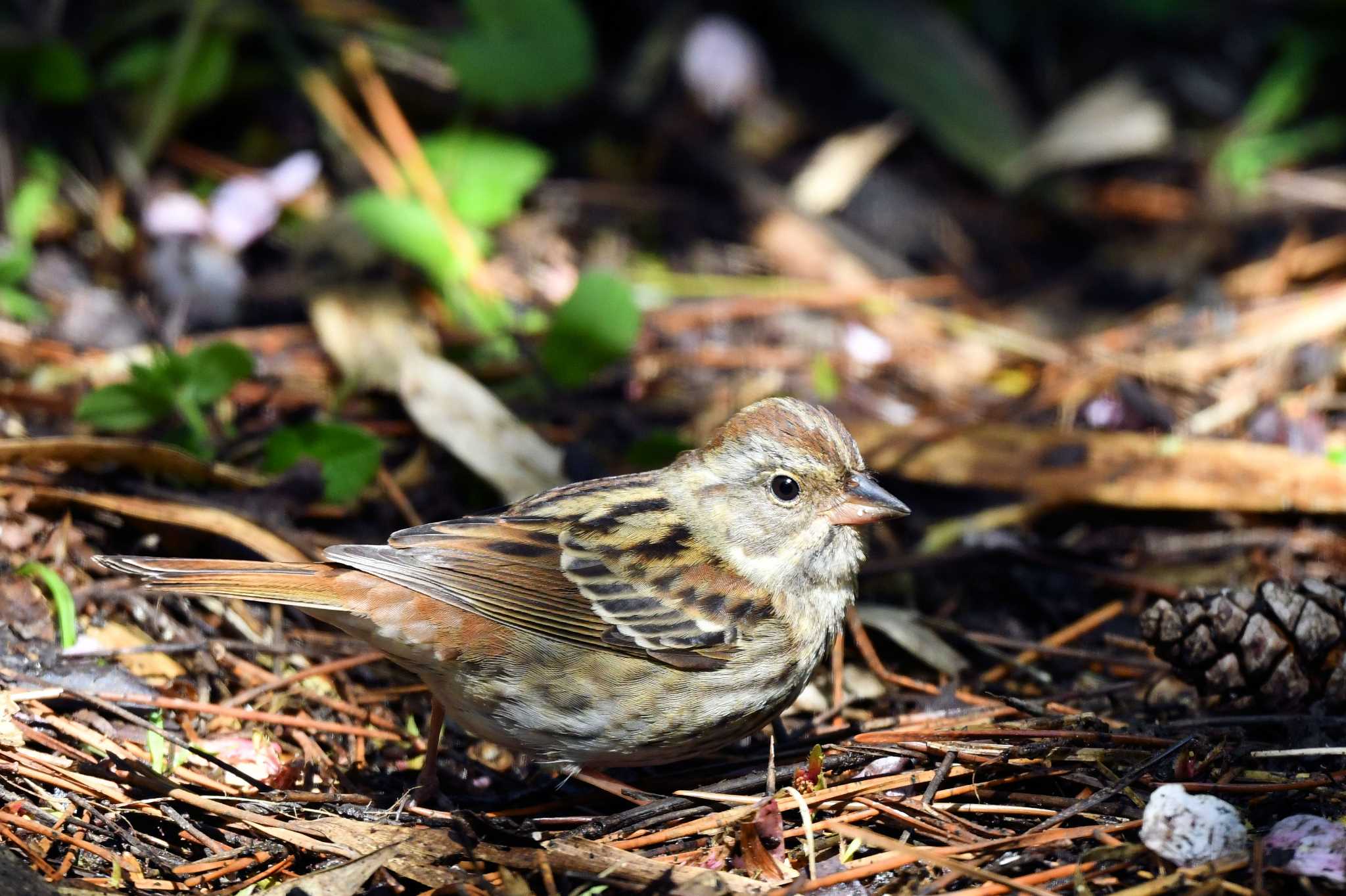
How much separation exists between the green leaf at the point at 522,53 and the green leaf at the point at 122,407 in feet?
7.25

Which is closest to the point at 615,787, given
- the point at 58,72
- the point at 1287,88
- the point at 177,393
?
the point at 177,393

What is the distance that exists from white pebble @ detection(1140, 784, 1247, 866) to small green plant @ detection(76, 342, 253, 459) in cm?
322

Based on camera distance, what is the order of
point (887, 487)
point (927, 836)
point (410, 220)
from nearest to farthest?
point (927, 836) → point (887, 487) → point (410, 220)

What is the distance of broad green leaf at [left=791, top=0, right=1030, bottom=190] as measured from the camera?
7.07 meters

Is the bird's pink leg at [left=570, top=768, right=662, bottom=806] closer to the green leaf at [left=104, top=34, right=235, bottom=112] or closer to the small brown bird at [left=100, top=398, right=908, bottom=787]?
the small brown bird at [left=100, top=398, right=908, bottom=787]

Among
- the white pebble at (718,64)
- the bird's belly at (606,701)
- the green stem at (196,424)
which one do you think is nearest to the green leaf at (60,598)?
the green stem at (196,424)

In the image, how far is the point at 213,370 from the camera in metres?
4.66

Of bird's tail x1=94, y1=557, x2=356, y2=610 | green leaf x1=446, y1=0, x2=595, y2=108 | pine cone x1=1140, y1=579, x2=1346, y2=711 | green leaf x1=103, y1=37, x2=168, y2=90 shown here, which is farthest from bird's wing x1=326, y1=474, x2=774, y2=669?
green leaf x1=103, y1=37, x2=168, y2=90

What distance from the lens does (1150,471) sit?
4953 mm

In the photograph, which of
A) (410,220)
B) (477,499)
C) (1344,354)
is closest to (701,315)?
(410,220)

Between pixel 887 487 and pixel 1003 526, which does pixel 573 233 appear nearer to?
pixel 887 487

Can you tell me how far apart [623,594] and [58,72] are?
387 cm

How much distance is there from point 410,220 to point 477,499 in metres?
1.57

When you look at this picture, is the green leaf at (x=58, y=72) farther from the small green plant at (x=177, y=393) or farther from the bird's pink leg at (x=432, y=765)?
the bird's pink leg at (x=432, y=765)
